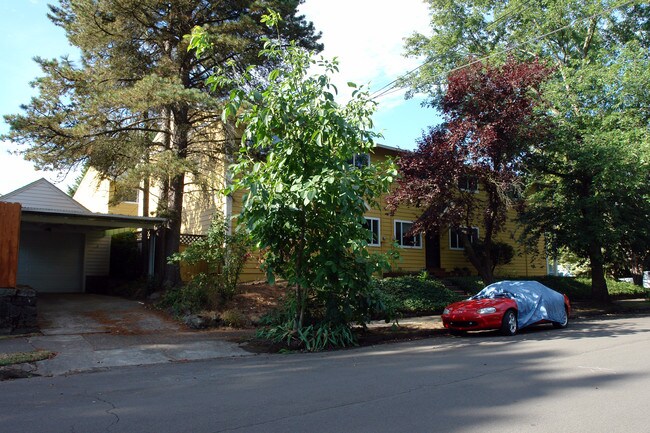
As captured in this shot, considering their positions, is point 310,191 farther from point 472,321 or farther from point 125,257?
point 125,257

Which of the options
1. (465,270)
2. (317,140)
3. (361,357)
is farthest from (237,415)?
(465,270)

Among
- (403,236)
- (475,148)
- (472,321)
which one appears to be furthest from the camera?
(403,236)

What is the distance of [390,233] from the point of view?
955 inches

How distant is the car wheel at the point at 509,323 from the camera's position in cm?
1255

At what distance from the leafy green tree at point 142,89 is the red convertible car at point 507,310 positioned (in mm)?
8856

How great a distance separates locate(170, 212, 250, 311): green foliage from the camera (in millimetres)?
14781

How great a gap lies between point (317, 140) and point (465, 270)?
61.3 ft

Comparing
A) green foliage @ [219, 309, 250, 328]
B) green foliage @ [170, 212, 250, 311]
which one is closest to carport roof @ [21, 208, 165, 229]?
green foliage @ [170, 212, 250, 311]

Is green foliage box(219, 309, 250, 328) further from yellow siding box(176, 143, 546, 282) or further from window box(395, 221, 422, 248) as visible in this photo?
window box(395, 221, 422, 248)

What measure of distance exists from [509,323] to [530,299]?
4.18 ft

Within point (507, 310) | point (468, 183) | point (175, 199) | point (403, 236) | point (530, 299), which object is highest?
point (468, 183)

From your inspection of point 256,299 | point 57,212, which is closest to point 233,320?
point 256,299

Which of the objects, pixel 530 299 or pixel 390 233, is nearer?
pixel 530 299

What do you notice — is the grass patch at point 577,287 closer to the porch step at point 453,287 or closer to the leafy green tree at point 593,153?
the porch step at point 453,287
